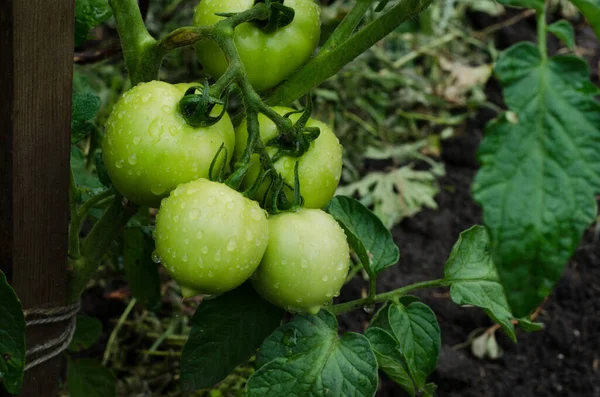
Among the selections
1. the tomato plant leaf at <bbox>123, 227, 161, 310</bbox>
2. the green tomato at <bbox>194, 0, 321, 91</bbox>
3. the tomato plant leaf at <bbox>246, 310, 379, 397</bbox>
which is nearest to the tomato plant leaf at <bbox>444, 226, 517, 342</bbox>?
the tomato plant leaf at <bbox>246, 310, 379, 397</bbox>

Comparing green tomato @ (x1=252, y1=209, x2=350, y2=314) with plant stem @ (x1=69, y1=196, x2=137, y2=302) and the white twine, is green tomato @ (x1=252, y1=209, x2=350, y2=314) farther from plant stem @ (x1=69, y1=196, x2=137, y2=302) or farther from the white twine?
the white twine

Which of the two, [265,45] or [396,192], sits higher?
[265,45]

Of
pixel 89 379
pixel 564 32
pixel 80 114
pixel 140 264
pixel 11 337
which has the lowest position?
pixel 89 379

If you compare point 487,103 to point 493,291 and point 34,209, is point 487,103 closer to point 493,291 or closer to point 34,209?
point 493,291

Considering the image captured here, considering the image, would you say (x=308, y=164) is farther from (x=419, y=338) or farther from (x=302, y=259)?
(x=419, y=338)

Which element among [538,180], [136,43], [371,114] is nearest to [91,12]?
[136,43]

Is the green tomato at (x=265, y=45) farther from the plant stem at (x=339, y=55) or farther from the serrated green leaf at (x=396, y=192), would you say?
the serrated green leaf at (x=396, y=192)

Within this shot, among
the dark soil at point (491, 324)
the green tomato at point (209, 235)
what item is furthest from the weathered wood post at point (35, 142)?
the dark soil at point (491, 324)

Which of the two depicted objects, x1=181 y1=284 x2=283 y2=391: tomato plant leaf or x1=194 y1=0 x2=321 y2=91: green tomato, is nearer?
x1=194 y1=0 x2=321 y2=91: green tomato

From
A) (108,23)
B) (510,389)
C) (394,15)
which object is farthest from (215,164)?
(108,23)
